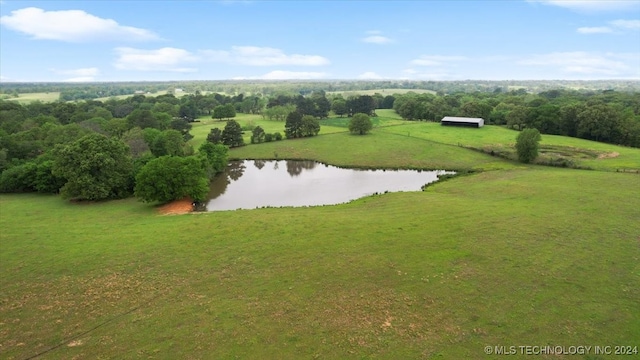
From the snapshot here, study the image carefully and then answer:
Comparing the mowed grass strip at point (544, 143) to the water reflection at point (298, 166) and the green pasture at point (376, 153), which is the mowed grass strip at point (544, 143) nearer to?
the green pasture at point (376, 153)

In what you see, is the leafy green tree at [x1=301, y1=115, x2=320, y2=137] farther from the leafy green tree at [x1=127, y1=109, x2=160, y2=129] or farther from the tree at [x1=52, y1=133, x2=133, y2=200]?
the tree at [x1=52, y1=133, x2=133, y2=200]

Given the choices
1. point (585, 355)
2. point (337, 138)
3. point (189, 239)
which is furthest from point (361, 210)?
point (337, 138)

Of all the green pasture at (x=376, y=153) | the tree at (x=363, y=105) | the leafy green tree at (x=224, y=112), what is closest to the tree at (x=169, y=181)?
the green pasture at (x=376, y=153)

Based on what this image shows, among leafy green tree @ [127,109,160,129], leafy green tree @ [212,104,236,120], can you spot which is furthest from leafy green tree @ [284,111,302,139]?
leafy green tree @ [212,104,236,120]

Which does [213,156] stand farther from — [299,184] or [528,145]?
[528,145]

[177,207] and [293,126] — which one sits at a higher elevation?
[293,126]

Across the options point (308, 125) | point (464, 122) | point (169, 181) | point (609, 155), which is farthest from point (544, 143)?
point (169, 181)

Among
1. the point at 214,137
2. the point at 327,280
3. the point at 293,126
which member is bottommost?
the point at 327,280
